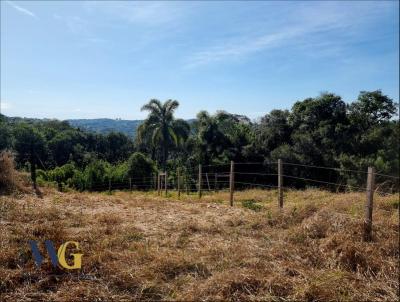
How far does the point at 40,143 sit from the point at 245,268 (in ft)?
18.0

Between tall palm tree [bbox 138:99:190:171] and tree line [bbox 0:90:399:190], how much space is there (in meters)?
0.06

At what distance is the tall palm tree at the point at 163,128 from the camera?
22.0 meters

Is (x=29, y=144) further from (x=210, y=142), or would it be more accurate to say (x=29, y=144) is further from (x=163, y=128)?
(x=210, y=142)

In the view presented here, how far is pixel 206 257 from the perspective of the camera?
3.82 m

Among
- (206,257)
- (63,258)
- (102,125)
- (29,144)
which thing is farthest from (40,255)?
(102,125)

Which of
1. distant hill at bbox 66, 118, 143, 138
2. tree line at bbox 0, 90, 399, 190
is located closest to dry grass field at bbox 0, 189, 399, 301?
tree line at bbox 0, 90, 399, 190

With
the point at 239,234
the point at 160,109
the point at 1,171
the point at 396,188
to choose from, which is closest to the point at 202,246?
the point at 239,234

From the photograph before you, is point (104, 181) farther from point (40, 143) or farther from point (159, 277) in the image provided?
point (159, 277)

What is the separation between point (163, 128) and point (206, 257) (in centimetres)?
1935

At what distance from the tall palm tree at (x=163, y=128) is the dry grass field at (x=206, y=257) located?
52.6 ft

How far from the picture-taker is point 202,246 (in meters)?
4.27

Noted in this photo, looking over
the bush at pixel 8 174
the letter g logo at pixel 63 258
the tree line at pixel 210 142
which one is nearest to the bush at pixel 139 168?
the tree line at pixel 210 142

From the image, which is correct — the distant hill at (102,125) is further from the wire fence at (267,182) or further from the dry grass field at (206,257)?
the dry grass field at (206,257)

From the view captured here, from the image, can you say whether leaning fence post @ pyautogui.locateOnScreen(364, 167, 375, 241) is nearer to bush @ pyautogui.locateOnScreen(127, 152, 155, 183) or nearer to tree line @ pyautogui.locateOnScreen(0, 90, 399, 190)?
tree line @ pyautogui.locateOnScreen(0, 90, 399, 190)
